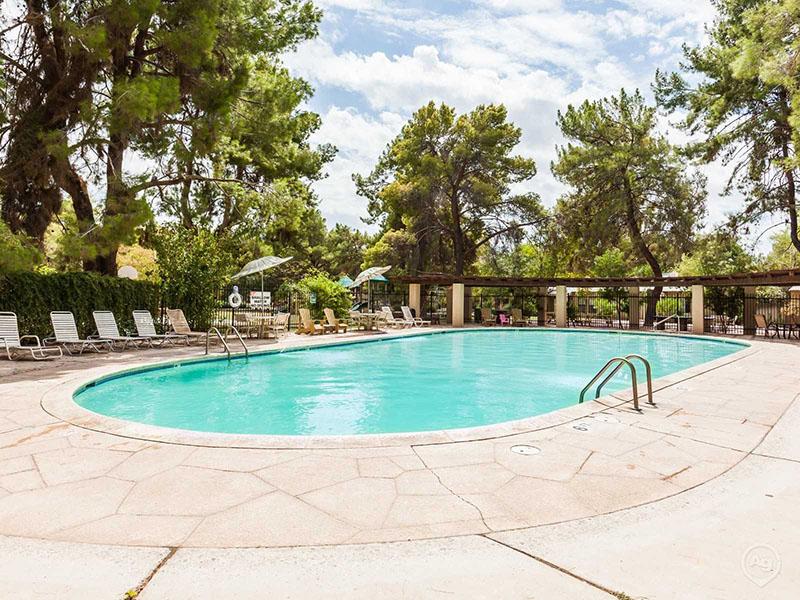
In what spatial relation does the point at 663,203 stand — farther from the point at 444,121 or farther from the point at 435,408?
the point at 435,408

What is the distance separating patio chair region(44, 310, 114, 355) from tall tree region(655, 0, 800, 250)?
72.4 ft

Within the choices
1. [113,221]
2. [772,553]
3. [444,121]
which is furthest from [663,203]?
[772,553]

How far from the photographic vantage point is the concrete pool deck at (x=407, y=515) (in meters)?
2.07

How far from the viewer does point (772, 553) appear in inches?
90.5

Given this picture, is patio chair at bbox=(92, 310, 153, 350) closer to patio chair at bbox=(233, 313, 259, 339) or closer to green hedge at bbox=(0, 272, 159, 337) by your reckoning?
green hedge at bbox=(0, 272, 159, 337)

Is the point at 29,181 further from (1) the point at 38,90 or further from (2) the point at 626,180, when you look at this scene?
(2) the point at 626,180

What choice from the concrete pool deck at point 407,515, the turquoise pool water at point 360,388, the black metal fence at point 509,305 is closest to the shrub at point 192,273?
the turquoise pool water at point 360,388

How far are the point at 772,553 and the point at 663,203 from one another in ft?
81.3

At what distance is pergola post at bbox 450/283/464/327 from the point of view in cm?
2291

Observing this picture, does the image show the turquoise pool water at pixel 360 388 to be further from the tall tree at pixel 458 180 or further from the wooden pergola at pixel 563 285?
the tall tree at pixel 458 180

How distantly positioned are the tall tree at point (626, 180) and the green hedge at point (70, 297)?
2054 cm

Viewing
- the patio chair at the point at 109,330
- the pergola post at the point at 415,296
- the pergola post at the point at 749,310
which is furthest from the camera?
the pergola post at the point at 415,296

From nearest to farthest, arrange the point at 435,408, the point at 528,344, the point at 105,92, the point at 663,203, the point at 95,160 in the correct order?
the point at 435,408 < the point at 105,92 < the point at 95,160 < the point at 528,344 < the point at 663,203

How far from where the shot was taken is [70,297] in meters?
11.0
